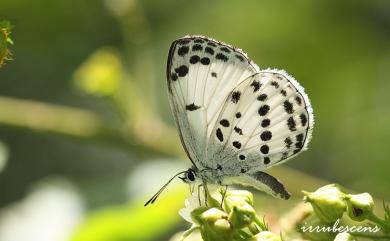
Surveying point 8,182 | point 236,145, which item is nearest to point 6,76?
point 8,182

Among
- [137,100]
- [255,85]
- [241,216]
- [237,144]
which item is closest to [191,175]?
[237,144]

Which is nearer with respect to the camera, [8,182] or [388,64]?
[388,64]

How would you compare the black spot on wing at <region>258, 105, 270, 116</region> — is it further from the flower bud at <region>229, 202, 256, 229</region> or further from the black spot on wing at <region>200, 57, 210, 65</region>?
the flower bud at <region>229, 202, 256, 229</region>

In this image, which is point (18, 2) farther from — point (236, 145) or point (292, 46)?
point (236, 145)

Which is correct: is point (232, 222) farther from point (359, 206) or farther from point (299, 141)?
point (299, 141)

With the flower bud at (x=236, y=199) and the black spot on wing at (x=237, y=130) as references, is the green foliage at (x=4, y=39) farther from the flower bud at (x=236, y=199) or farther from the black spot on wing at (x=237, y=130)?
the black spot on wing at (x=237, y=130)

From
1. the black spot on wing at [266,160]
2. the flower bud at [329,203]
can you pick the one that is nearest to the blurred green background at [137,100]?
the black spot on wing at [266,160]
